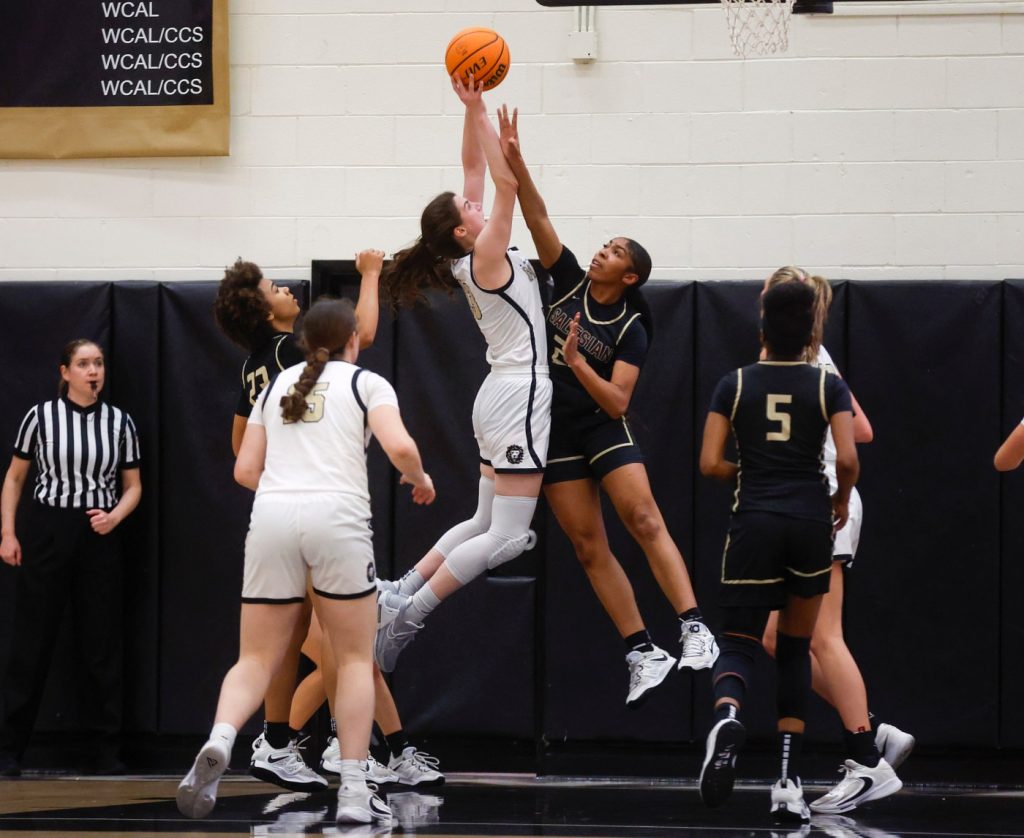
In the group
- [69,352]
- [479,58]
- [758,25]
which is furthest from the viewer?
[69,352]

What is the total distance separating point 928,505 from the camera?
22.4 ft

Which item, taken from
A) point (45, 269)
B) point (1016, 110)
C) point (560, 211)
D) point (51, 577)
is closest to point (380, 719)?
point (51, 577)

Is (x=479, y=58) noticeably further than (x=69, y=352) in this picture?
No

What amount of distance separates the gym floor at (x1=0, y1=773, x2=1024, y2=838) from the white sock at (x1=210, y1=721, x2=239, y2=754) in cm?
42

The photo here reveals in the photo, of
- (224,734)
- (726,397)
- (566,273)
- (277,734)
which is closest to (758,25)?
(566,273)

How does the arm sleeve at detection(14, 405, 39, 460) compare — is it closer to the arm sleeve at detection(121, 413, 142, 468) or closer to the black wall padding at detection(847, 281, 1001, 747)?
the arm sleeve at detection(121, 413, 142, 468)

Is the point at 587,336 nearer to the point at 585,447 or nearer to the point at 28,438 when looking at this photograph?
the point at 585,447

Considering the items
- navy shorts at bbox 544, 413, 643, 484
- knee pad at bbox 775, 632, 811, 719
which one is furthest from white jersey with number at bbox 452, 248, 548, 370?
knee pad at bbox 775, 632, 811, 719

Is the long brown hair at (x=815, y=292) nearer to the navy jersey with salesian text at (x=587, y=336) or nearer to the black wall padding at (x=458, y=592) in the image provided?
the navy jersey with salesian text at (x=587, y=336)

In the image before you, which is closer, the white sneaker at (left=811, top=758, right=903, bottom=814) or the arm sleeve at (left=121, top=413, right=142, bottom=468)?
the white sneaker at (left=811, top=758, right=903, bottom=814)

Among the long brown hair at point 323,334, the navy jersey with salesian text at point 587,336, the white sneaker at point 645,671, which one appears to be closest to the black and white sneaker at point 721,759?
the white sneaker at point 645,671

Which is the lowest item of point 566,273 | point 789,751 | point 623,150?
point 789,751

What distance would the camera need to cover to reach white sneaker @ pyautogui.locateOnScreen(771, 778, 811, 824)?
483cm

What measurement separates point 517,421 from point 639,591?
1869mm
